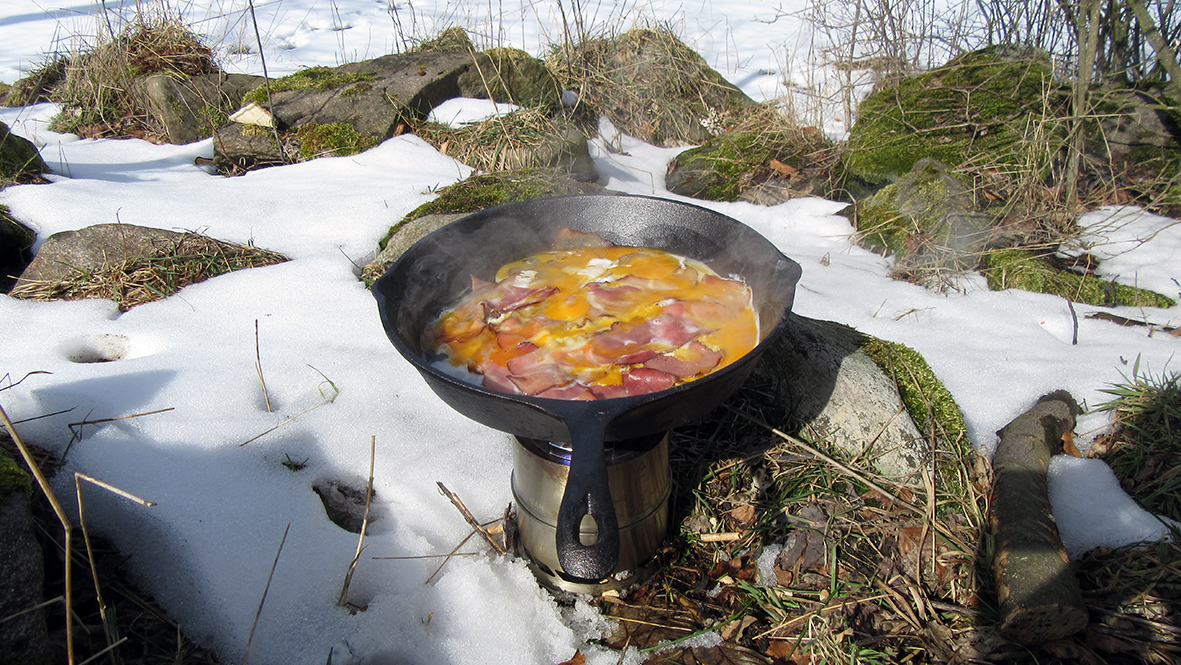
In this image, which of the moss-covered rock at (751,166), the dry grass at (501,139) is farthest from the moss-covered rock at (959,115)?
the dry grass at (501,139)

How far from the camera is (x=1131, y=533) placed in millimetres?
2164

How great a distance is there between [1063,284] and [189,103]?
6.61 meters

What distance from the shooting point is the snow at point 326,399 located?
1951 mm

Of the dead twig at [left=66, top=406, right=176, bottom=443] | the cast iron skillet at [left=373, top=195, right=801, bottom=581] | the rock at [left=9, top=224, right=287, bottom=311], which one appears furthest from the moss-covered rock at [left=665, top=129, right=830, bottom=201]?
the dead twig at [left=66, top=406, right=176, bottom=443]

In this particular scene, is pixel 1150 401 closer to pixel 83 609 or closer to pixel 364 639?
pixel 364 639

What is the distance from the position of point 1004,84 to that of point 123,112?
23.9ft

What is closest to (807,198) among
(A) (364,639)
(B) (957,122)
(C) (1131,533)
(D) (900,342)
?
(B) (957,122)

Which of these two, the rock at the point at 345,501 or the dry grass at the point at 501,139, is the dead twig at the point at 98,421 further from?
the dry grass at the point at 501,139

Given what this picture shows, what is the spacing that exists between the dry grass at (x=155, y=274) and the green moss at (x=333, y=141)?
1.78 m

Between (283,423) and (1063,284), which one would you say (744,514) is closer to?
(283,423)

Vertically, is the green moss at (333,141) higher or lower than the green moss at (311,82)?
lower

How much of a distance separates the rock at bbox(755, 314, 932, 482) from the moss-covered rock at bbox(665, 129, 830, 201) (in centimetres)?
267

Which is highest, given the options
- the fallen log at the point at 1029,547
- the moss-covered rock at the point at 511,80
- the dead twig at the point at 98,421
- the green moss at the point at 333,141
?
the moss-covered rock at the point at 511,80

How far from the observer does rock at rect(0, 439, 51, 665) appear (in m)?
1.49
